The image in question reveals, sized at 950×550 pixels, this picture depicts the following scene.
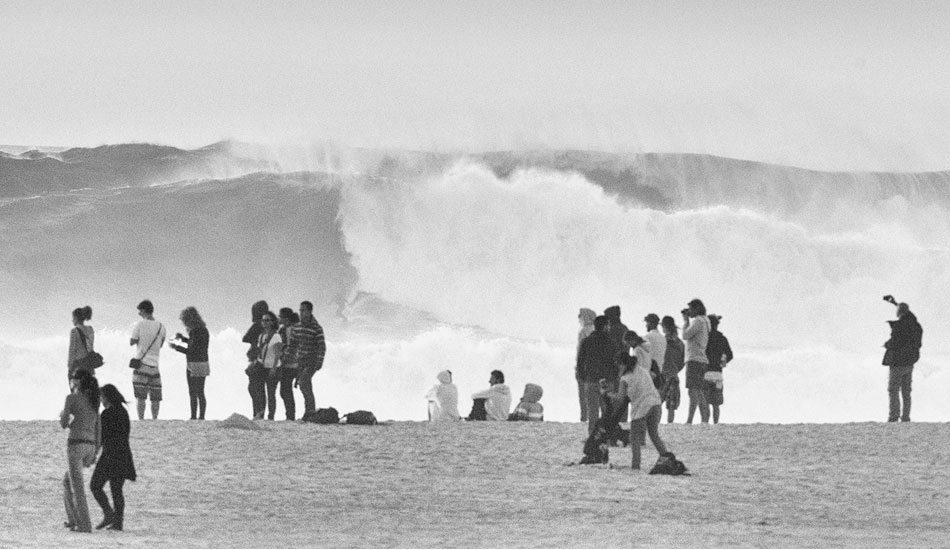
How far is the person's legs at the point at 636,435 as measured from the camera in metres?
12.9

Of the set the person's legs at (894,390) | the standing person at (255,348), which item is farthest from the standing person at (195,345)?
the person's legs at (894,390)

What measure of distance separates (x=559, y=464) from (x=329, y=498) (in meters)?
2.36

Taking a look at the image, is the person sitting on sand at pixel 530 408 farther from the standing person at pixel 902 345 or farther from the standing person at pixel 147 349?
the standing person at pixel 147 349

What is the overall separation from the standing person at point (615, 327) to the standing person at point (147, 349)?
12.7ft

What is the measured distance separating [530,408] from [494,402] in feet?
1.32

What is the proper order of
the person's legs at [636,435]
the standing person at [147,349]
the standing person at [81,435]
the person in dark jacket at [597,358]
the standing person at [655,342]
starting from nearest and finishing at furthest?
the standing person at [81,435] < the person's legs at [636,435] < the person in dark jacket at [597,358] < the standing person at [655,342] < the standing person at [147,349]

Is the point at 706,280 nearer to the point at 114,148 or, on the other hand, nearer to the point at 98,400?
the point at 114,148

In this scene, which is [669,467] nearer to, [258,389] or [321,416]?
[321,416]

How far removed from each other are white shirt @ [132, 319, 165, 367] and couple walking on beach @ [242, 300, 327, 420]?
2.84 ft

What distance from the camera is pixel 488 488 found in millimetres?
12297

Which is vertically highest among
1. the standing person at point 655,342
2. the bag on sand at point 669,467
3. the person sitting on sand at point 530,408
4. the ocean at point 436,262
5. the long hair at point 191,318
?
the ocean at point 436,262

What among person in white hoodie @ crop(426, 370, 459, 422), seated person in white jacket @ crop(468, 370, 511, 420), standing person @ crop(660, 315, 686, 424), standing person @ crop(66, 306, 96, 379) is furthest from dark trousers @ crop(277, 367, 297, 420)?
standing person @ crop(660, 315, 686, 424)

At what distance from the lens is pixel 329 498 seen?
38.7 feet

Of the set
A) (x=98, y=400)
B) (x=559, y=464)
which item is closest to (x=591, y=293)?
(x=559, y=464)
